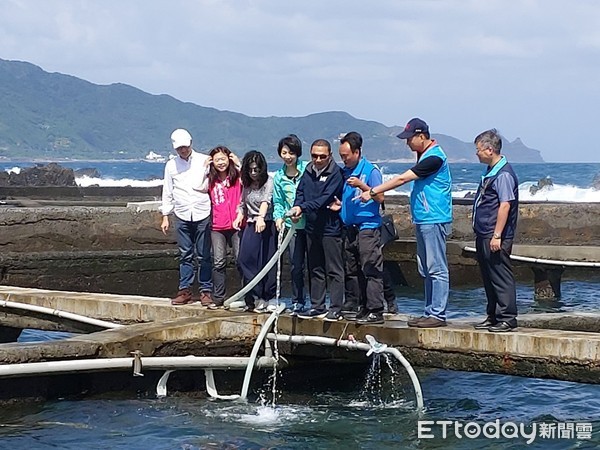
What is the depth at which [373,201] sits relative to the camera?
8398 mm

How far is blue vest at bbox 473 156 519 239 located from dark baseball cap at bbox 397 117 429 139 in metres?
0.65

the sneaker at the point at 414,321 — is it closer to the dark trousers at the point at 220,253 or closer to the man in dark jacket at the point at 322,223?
the man in dark jacket at the point at 322,223

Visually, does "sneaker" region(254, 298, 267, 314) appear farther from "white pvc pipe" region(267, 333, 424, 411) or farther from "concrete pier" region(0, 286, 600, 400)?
"white pvc pipe" region(267, 333, 424, 411)

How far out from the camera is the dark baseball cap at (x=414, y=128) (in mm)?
8141

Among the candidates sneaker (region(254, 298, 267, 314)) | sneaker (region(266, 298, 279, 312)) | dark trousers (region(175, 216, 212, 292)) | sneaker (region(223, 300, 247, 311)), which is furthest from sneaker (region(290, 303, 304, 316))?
dark trousers (region(175, 216, 212, 292))

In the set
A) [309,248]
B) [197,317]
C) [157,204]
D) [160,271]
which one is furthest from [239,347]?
[157,204]

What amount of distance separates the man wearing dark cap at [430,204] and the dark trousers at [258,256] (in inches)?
51.1

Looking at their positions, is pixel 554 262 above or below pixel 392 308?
above

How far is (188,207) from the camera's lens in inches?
373

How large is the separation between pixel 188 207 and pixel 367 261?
6.34 ft

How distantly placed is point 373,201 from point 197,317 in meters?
1.80

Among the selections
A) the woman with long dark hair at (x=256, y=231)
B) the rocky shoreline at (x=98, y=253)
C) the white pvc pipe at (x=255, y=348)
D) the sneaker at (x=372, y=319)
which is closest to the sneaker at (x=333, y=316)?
the sneaker at (x=372, y=319)

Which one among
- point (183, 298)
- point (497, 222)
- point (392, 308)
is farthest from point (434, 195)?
point (183, 298)

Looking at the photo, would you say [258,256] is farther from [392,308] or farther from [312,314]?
[392,308]
